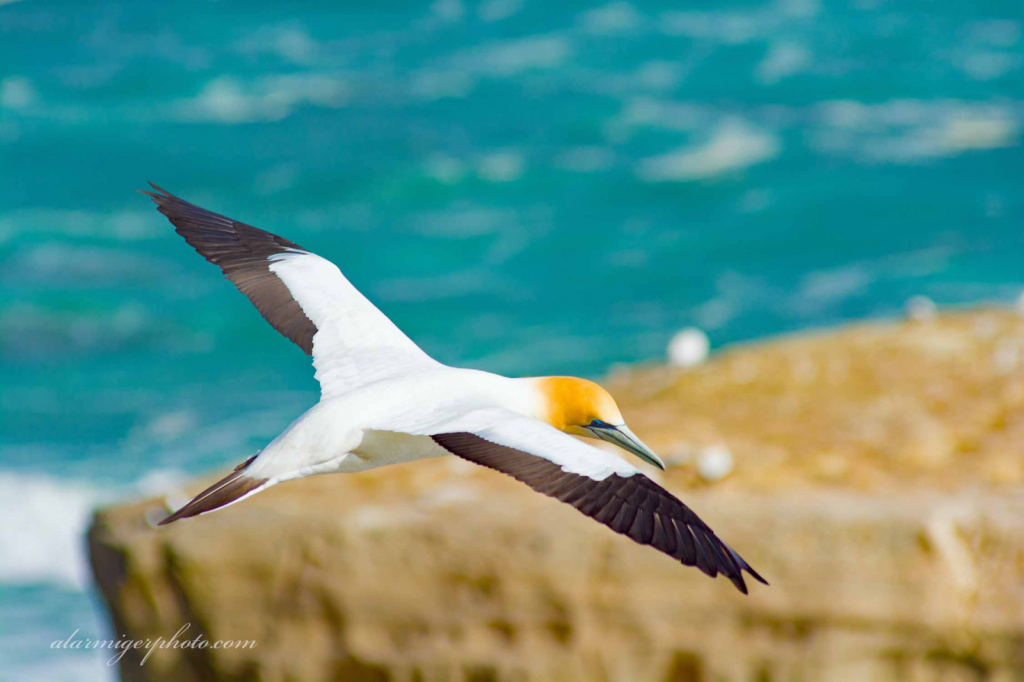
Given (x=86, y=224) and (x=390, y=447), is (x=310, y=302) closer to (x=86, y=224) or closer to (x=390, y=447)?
(x=390, y=447)

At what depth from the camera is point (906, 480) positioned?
766cm

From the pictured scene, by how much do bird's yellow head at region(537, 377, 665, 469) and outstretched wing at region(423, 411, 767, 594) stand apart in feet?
1.61

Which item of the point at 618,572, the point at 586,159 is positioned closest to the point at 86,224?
the point at 586,159

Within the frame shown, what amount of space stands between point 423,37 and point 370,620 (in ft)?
74.5

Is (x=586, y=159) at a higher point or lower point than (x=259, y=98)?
lower

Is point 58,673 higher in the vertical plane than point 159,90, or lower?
lower

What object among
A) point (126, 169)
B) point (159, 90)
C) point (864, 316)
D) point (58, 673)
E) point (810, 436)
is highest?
point (159, 90)

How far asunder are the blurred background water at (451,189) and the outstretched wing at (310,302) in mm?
7570

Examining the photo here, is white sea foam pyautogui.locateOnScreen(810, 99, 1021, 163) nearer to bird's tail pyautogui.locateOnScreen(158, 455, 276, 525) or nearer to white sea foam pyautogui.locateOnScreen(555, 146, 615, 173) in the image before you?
white sea foam pyautogui.locateOnScreen(555, 146, 615, 173)

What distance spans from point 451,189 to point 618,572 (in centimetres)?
1687

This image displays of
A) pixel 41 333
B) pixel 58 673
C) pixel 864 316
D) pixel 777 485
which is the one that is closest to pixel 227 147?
pixel 41 333

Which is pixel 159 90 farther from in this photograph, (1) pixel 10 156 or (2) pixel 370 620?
(2) pixel 370 620

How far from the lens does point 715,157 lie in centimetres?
2348

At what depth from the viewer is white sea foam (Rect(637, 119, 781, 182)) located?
23.2 metres
